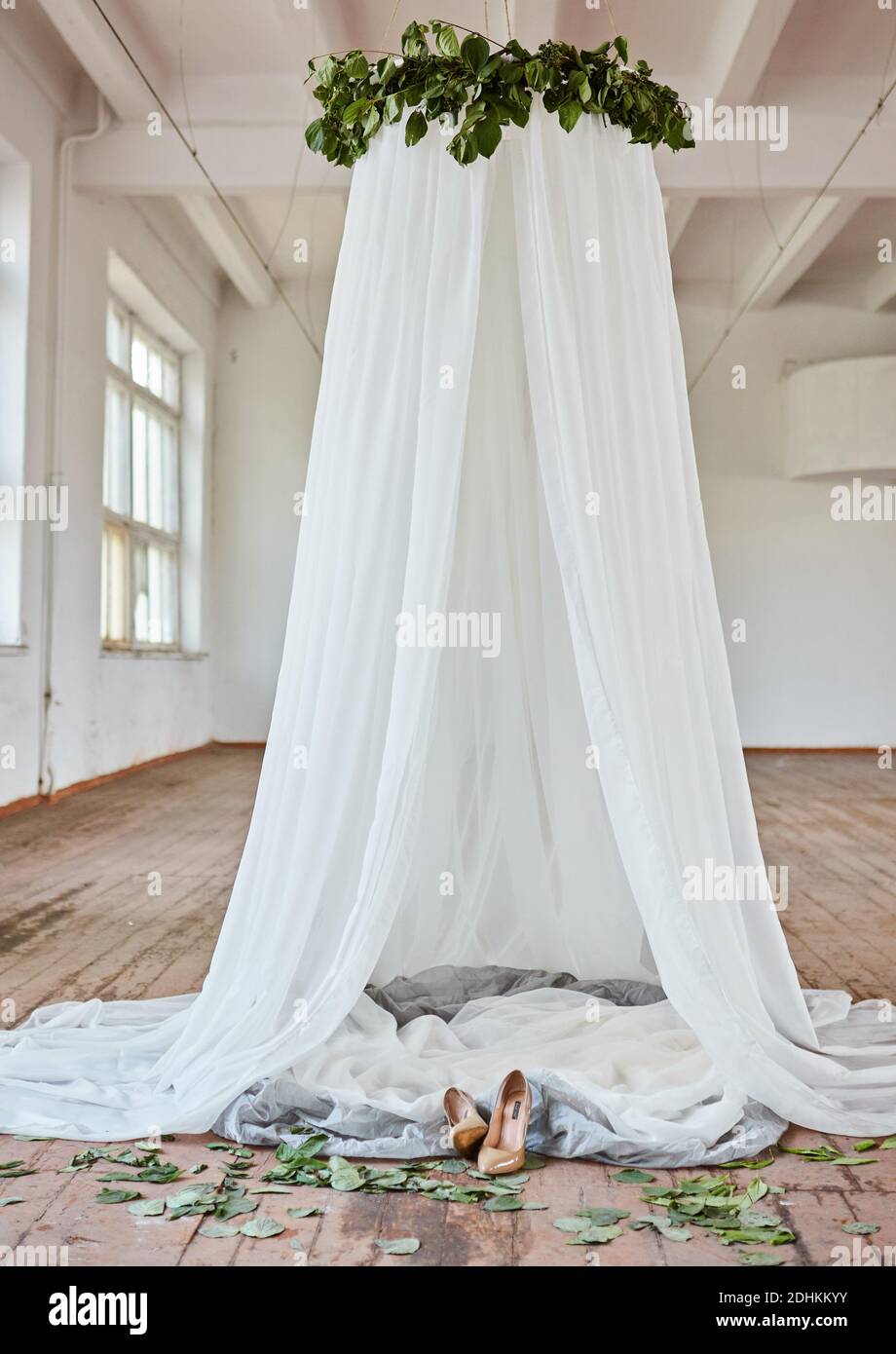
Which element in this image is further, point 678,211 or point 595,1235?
point 678,211

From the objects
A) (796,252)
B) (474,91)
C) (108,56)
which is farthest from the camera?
(796,252)

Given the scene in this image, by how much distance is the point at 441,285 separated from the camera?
9.02ft

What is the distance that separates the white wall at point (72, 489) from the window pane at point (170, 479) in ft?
4.52

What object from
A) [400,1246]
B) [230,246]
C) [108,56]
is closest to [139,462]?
[230,246]

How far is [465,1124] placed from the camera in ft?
7.63

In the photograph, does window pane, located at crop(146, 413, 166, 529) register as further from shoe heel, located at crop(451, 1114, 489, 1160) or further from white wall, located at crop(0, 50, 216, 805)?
shoe heel, located at crop(451, 1114, 489, 1160)

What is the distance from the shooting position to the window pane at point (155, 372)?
9.89 meters

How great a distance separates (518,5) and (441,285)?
3938 millimetres

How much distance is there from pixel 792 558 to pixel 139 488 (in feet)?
18.6

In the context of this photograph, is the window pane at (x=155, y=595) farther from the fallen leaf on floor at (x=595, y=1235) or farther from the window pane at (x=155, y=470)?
the fallen leaf on floor at (x=595, y=1235)

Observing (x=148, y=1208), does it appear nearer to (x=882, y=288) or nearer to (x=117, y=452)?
(x=117, y=452)

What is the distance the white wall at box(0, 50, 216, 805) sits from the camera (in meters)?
6.77
